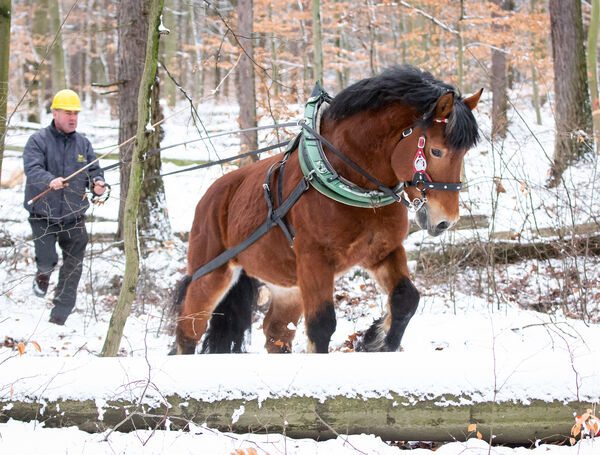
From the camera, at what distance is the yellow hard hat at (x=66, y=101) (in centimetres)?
559

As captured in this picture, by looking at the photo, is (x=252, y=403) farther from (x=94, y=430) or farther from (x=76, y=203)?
(x=76, y=203)

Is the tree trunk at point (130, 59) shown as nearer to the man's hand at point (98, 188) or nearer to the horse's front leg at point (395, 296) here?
the man's hand at point (98, 188)

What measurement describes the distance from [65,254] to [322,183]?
4038 millimetres

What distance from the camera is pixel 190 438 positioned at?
2.29 m

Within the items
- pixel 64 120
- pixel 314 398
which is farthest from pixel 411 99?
pixel 64 120

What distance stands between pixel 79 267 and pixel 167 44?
49.5 ft

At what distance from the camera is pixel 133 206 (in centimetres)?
346

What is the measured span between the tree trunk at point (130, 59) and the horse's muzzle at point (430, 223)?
5.28m

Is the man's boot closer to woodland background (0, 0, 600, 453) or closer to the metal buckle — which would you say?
woodland background (0, 0, 600, 453)

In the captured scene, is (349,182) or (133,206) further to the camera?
(133,206)

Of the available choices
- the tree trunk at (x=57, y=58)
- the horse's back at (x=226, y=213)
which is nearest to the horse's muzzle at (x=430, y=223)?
the horse's back at (x=226, y=213)

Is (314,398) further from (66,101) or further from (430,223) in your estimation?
(66,101)

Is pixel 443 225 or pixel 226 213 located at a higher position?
pixel 443 225

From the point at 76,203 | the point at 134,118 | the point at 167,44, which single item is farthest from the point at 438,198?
the point at 167,44
